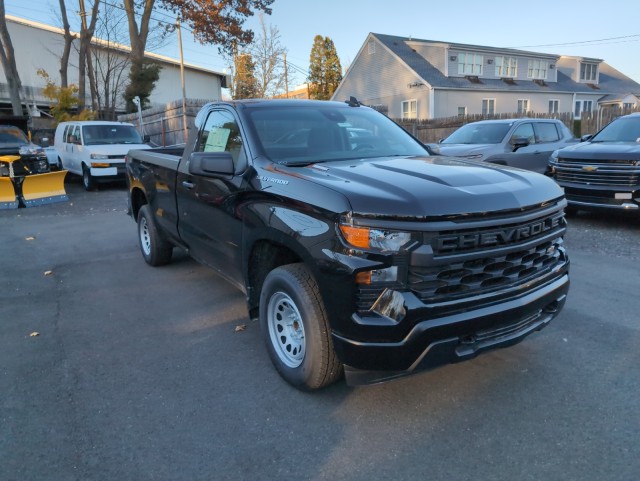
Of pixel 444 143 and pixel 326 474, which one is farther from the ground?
pixel 444 143

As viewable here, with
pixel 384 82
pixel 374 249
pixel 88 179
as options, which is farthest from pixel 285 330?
pixel 384 82

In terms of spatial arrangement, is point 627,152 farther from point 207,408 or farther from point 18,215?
point 18,215

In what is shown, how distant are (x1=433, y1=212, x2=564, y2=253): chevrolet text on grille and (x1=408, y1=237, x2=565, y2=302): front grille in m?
0.08

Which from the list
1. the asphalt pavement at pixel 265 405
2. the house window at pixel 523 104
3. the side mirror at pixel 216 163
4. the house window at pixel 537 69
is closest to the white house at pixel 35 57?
the house window at pixel 523 104

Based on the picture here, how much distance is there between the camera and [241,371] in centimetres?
373

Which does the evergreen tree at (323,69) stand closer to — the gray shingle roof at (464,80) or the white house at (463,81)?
the white house at (463,81)

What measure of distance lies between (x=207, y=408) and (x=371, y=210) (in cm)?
168

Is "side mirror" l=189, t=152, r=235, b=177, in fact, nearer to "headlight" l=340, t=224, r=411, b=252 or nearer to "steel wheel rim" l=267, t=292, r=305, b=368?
"steel wheel rim" l=267, t=292, r=305, b=368

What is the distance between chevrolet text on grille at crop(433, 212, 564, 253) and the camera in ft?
8.96

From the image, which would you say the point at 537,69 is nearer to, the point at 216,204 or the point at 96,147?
the point at 96,147

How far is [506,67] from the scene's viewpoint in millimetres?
35438

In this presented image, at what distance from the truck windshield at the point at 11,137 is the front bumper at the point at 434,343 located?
14.8m

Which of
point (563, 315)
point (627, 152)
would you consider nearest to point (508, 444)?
point (563, 315)

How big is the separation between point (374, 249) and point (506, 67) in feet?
122
